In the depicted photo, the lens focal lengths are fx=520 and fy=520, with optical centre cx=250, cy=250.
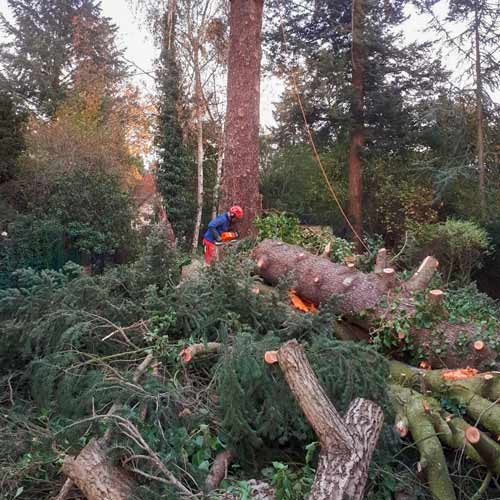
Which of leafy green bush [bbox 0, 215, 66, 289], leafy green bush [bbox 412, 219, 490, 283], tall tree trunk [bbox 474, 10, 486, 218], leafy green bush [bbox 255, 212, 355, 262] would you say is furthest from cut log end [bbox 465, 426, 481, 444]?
tall tree trunk [bbox 474, 10, 486, 218]

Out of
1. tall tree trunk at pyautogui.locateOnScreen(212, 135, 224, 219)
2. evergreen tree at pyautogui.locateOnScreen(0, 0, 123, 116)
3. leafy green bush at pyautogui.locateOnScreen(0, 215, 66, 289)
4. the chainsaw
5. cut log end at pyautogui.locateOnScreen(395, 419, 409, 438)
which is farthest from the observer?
evergreen tree at pyautogui.locateOnScreen(0, 0, 123, 116)

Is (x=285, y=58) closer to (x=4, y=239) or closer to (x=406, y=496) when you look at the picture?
(x=4, y=239)

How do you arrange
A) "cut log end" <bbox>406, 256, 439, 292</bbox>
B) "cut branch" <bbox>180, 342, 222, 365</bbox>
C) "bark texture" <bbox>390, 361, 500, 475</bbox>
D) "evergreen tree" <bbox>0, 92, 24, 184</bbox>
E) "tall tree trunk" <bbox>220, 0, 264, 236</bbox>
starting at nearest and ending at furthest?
"bark texture" <bbox>390, 361, 500, 475</bbox> < "cut branch" <bbox>180, 342, 222, 365</bbox> < "cut log end" <bbox>406, 256, 439, 292</bbox> < "tall tree trunk" <bbox>220, 0, 264, 236</bbox> < "evergreen tree" <bbox>0, 92, 24, 184</bbox>

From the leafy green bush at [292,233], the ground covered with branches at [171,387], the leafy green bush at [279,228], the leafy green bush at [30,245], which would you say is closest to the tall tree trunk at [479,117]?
the leafy green bush at [292,233]

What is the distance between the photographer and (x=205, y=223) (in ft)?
54.5

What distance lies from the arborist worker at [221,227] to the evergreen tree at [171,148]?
289 inches

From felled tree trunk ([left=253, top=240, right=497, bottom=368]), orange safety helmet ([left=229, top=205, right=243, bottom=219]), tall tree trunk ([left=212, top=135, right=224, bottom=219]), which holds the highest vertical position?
tall tree trunk ([left=212, top=135, right=224, bottom=219])

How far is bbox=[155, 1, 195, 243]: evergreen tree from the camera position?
602 inches

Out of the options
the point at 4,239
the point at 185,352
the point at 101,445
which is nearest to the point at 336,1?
the point at 4,239

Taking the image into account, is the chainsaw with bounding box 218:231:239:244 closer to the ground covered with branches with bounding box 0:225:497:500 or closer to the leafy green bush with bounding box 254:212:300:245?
the leafy green bush with bounding box 254:212:300:245

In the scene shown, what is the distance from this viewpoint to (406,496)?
2984 mm

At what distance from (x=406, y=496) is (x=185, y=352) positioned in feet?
5.58

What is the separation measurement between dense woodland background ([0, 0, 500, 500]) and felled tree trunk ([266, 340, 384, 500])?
32cm

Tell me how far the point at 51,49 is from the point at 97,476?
74.1 feet
